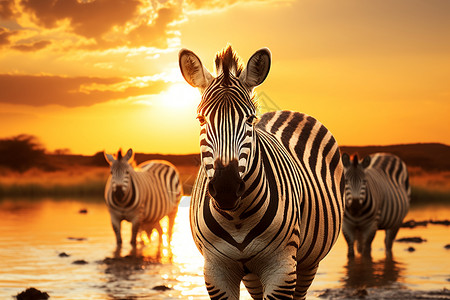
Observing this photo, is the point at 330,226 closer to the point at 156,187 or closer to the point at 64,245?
the point at 156,187

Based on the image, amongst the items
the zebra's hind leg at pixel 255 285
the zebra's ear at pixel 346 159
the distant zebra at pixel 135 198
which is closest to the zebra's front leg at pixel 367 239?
the zebra's ear at pixel 346 159

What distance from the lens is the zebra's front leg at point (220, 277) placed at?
16.3 ft

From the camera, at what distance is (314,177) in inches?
243

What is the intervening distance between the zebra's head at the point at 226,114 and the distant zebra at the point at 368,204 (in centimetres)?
1051

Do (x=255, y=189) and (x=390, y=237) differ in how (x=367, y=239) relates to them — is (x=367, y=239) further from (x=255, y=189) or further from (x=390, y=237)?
(x=255, y=189)

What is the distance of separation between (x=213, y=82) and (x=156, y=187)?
14896 millimetres

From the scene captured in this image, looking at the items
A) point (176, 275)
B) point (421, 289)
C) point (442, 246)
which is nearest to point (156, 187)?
point (176, 275)

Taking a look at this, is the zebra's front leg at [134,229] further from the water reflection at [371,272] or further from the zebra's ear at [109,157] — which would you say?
the water reflection at [371,272]

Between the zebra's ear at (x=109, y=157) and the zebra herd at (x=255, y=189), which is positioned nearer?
the zebra herd at (x=255, y=189)

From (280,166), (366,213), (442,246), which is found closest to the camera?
(280,166)

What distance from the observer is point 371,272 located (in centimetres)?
1359

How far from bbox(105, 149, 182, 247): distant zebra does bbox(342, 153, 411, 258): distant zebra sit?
5.62 m

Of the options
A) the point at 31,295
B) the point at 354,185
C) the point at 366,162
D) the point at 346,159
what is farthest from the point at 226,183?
the point at 366,162

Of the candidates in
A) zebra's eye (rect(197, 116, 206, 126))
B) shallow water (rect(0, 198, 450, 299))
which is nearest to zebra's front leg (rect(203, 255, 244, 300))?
zebra's eye (rect(197, 116, 206, 126))
